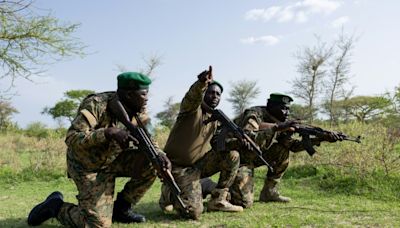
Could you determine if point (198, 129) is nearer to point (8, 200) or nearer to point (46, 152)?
point (8, 200)

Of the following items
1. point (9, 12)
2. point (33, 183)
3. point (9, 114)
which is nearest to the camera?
point (33, 183)

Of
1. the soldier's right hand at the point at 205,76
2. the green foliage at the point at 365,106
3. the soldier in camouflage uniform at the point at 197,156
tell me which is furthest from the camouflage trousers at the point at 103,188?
the green foliage at the point at 365,106

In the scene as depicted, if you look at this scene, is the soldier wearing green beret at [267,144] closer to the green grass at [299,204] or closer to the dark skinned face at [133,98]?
the green grass at [299,204]

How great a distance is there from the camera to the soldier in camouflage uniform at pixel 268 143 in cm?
475

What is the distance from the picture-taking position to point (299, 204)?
512 cm

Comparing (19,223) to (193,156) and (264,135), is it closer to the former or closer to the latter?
(193,156)


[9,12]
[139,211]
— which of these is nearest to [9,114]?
[9,12]

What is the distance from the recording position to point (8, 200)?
5.98 m

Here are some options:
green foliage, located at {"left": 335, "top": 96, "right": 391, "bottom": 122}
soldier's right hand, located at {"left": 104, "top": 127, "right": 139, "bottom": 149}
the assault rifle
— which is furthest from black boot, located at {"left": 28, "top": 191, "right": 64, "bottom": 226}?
green foliage, located at {"left": 335, "top": 96, "right": 391, "bottom": 122}

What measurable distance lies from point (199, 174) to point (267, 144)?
3.13 feet

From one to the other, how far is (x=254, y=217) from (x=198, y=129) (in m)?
1.11

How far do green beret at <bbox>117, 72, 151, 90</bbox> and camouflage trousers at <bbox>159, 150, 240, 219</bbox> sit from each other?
3.84ft

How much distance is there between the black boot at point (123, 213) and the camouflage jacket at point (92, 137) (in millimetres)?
483

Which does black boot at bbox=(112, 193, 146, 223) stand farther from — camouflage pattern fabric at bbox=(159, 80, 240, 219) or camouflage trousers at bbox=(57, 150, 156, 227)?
camouflage pattern fabric at bbox=(159, 80, 240, 219)
